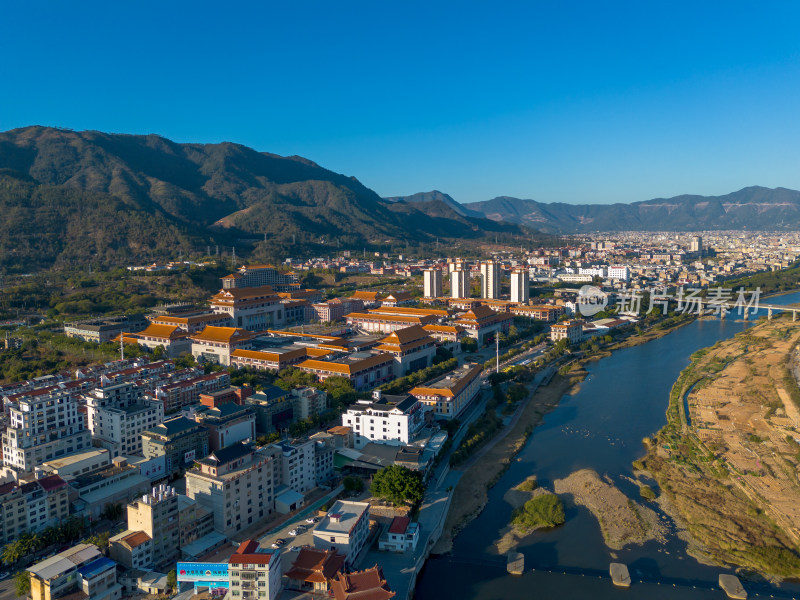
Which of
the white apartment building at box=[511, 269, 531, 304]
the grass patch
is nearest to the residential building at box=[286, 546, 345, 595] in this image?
the grass patch

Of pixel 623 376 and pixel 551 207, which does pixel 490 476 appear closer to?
pixel 623 376

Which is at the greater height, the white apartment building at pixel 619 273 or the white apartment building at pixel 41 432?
the white apartment building at pixel 619 273

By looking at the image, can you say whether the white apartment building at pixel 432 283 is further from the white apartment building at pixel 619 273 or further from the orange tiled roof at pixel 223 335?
the white apartment building at pixel 619 273

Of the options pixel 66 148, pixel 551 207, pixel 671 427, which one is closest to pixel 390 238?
pixel 66 148

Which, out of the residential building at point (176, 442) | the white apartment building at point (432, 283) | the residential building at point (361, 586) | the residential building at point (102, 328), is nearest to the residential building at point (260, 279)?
the white apartment building at point (432, 283)

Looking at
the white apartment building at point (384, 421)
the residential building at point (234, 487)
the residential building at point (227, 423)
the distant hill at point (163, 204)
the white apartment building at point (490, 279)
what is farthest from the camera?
the distant hill at point (163, 204)

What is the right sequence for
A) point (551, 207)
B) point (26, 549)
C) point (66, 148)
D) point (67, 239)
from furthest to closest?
point (551, 207)
point (66, 148)
point (67, 239)
point (26, 549)

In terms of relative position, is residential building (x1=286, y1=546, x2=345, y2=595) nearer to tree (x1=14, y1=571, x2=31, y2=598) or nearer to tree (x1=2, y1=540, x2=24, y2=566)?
tree (x1=14, y1=571, x2=31, y2=598)

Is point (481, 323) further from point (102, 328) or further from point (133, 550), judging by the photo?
point (133, 550)
